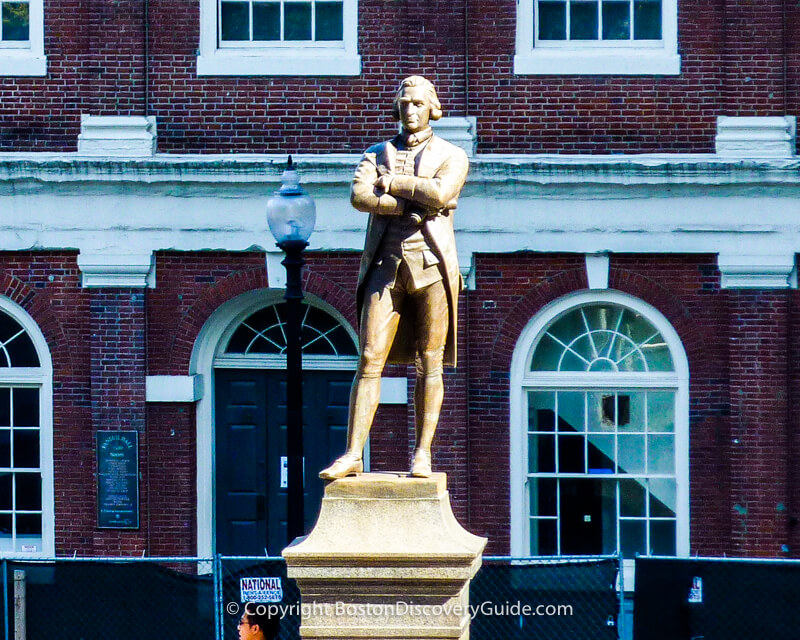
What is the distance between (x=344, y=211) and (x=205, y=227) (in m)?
1.36

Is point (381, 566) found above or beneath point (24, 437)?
beneath

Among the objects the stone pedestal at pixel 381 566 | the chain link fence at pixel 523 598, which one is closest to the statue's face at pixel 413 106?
the stone pedestal at pixel 381 566

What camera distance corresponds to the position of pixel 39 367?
16.7 metres

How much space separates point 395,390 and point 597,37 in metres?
3.97

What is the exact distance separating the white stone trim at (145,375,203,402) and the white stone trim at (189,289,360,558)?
222 millimetres

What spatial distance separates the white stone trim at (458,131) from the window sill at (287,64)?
0.97 m

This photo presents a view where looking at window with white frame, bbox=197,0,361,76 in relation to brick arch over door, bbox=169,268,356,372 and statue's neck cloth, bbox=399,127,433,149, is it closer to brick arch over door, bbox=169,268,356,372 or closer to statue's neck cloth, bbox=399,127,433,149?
brick arch over door, bbox=169,268,356,372

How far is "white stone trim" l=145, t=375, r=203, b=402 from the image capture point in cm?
1639

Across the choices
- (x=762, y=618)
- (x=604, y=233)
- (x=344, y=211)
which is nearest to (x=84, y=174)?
(x=344, y=211)

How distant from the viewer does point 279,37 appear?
650 inches

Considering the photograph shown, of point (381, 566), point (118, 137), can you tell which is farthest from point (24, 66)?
point (381, 566)

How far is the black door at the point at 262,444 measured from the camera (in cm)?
1700

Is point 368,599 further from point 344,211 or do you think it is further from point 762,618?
point 344,211

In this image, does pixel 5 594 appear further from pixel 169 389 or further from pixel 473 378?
pixel 473 378
